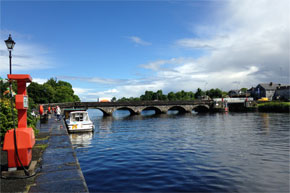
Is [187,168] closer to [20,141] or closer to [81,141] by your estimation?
[20,141]

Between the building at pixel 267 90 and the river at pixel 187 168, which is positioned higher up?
the building at pixel 267 90

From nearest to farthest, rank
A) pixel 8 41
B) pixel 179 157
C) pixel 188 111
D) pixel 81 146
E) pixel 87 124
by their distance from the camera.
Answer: pixel 8 41, pixel 179 157, pixel 81 146, pixel 87 124, pixel 188 111

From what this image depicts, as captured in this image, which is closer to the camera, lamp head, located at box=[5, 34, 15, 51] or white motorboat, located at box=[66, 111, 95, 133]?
lamp head, located at box=[5, 34, 15, 51]

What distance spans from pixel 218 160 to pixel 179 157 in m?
2.60

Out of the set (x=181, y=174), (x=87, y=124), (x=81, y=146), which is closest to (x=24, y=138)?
(x=181, y=174)

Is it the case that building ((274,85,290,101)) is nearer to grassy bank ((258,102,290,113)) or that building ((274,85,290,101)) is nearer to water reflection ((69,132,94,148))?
grassy bank ((258,102,290,113))

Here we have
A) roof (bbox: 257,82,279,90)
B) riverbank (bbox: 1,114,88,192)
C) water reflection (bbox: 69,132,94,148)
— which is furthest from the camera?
roof (bbox: 257,82,279,90)

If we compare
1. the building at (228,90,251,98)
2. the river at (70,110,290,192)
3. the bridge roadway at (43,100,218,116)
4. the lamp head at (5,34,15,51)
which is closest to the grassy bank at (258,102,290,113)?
the bridge roadway at (43,100,218,116)

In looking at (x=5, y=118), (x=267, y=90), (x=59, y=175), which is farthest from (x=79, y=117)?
(x=267, y=90)

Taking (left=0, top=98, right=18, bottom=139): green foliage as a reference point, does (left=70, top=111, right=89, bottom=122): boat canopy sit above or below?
below

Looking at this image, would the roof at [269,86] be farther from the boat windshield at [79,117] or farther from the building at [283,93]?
the boat windshield at [79,117]

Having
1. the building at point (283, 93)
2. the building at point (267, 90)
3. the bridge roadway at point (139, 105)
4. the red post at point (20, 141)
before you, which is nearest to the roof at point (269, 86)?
the building at point (267, 90)

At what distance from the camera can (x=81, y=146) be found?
20500 millimetres

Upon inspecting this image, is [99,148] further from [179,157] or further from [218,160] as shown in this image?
[218,160]
